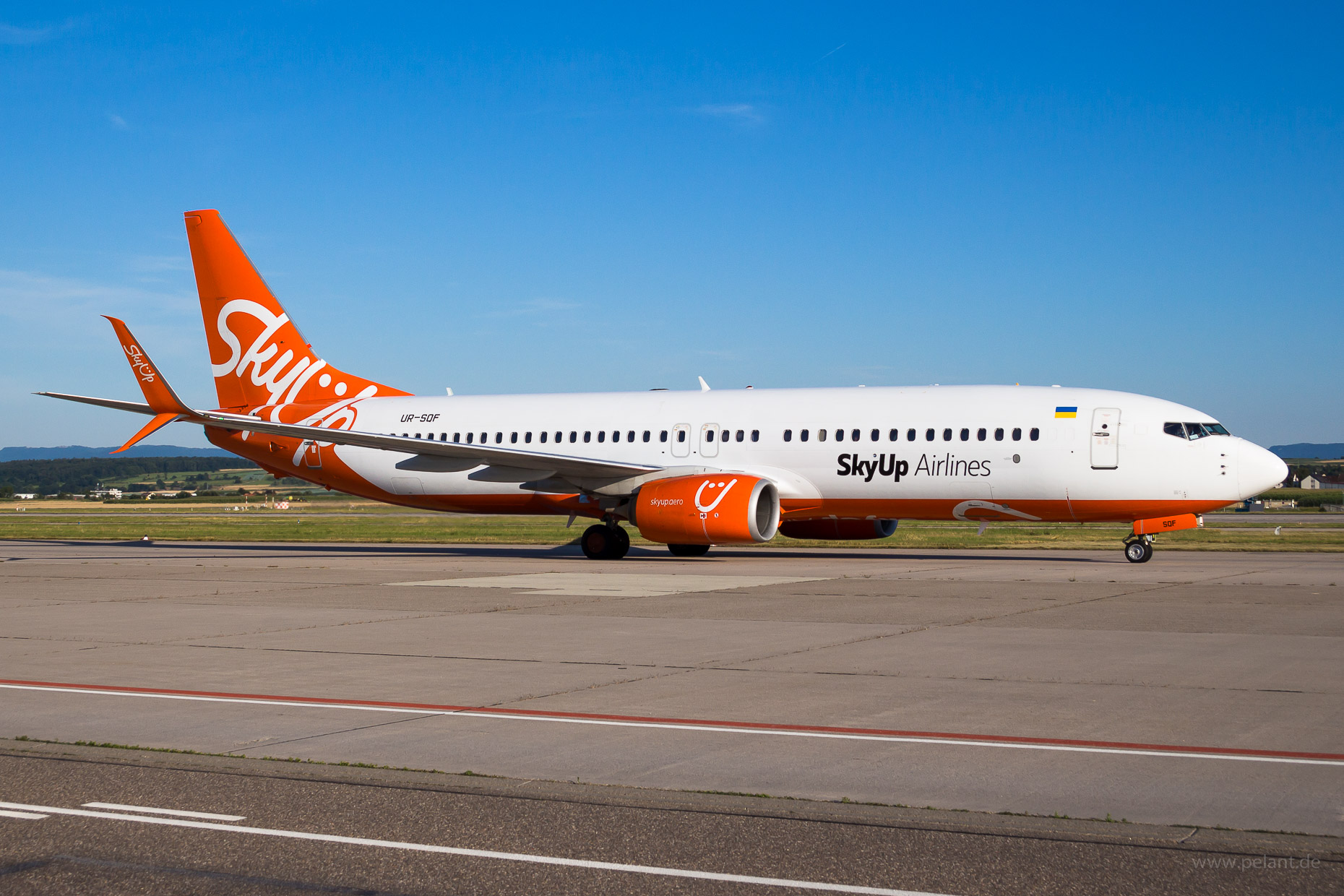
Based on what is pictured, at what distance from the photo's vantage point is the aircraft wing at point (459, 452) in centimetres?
2695

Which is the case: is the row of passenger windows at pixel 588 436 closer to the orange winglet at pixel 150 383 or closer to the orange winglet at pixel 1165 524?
the orange winglet at pixel 150 383

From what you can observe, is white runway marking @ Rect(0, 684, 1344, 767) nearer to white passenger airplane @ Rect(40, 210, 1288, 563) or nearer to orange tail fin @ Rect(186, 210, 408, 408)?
white passenger airplane @ Rect(40, 210, 1288, 563)

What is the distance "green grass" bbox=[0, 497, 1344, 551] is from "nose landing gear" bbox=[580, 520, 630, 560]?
644cm

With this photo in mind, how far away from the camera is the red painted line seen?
25.2 feet

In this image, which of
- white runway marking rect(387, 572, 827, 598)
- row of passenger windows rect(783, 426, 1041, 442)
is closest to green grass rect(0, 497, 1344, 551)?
row of passenger windows rect(783, 426, 1041, 442)

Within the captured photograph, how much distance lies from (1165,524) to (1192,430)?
197cm

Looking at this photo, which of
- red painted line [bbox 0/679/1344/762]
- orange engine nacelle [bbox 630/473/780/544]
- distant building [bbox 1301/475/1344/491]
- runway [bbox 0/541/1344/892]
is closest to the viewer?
runway [bbox 0/541/1344/892]

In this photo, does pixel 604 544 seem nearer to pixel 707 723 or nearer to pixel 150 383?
pixel 150 383

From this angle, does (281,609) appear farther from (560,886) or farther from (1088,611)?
(560,886)

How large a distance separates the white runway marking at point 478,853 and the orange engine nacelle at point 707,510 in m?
19.0

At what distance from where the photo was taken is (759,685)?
10438 mm

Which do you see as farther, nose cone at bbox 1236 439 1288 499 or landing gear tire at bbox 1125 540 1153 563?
landing gear tire at bbox 1125 540 1153 563

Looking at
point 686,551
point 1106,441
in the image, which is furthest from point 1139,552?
point 686,551

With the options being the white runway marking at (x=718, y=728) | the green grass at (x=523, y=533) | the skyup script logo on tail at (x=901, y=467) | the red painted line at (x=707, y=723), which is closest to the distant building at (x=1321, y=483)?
the green grass at (x=523, y=533)
